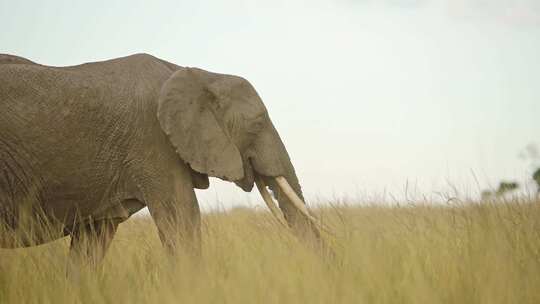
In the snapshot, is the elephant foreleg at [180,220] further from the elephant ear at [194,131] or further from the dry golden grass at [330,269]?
the elephant ear at [194,131]

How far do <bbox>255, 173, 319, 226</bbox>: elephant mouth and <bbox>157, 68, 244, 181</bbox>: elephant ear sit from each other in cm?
39

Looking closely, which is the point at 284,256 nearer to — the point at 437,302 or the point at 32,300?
the point at 437,302

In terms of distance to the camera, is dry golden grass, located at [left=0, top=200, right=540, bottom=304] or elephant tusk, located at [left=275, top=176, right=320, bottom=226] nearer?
dry golden grass, located at [left=0, top=200, right=540, bottom=304]

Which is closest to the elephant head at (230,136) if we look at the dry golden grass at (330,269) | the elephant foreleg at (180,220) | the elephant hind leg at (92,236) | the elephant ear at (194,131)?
the elephant ear at (194,131)

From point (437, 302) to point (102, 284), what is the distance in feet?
8.13

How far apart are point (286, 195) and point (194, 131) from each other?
1089 millimetres

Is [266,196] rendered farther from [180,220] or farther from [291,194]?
[180,220]

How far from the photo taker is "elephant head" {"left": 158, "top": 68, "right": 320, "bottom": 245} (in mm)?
6117

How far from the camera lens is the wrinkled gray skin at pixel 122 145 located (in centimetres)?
611

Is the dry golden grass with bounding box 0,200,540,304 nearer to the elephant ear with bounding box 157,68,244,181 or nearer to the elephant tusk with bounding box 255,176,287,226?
the elephant tusk with bounding box 255,176,287,226

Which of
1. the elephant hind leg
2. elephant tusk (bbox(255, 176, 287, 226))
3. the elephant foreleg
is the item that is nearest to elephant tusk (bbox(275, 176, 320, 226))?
elephant tusk (bbox(255, 176, 287, 226))

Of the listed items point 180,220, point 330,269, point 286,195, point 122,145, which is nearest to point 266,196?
point 286,195

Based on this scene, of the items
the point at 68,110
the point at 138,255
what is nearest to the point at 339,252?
the point at 138,255

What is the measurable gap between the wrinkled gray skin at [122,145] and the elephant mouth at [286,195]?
2.5 inches
